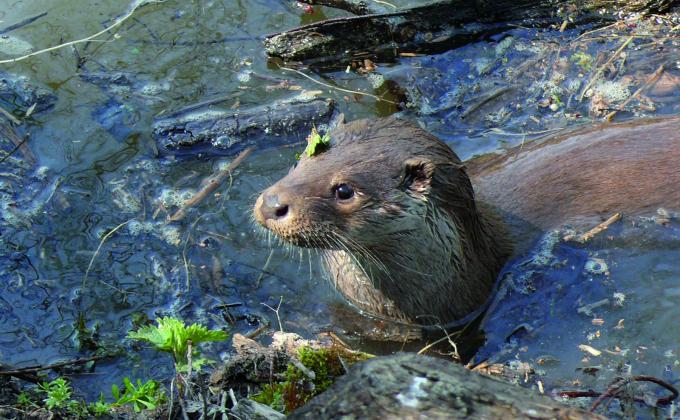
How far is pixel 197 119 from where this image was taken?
5324 millimetres

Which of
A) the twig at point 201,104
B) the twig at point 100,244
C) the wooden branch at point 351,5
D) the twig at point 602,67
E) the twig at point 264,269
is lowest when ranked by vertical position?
the twig at point 264,269

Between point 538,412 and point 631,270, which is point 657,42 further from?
point 538,412

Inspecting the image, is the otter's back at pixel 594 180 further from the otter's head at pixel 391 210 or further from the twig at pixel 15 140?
the twig at pixel 15 140

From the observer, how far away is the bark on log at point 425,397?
A: 2.07m

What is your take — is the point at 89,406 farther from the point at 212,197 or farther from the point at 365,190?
the point at 212,197

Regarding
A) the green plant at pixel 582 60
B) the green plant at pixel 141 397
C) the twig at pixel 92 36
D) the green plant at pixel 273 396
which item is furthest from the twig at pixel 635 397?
the twig at pixel 92 36

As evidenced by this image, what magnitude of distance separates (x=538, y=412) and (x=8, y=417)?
165 cm

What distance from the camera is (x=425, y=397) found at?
2096 mm

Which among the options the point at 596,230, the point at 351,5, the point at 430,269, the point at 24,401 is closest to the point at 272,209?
the point at 430,269

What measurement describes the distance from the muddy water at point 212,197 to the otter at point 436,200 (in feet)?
0.83

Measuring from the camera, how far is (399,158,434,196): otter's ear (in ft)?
12.3

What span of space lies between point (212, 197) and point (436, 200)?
64.6 inches

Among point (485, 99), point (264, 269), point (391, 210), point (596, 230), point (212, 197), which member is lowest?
point (264, 269)

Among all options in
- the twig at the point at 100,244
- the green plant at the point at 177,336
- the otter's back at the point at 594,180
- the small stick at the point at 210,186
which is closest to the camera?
the green plant at the point at 177,336
